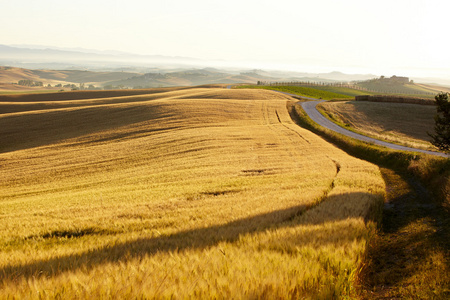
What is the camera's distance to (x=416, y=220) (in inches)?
408

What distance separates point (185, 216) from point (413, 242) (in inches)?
278

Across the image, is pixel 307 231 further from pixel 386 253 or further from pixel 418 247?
pixel 418 247

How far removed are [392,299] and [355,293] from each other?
2.55ft

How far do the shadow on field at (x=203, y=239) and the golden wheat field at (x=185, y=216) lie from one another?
0.05m

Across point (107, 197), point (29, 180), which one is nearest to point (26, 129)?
point (29, 180)

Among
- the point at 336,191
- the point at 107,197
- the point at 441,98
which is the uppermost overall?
the point at 441,98

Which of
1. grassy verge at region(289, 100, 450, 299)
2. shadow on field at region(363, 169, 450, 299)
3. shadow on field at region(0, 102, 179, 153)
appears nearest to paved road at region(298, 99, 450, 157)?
grassy verge at region(289, 100, 450, 299)

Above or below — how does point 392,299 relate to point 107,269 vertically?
below

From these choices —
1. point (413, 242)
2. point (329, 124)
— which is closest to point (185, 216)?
point (413, 242)

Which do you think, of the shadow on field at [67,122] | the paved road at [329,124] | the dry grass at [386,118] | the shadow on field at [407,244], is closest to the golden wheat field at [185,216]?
the shadow on field at [407,244]

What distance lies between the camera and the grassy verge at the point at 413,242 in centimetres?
578

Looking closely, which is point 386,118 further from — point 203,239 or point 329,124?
point 203,239

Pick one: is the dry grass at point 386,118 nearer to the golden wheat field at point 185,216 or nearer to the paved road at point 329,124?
the paved road at point 329,124

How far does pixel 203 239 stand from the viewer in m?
7.55
